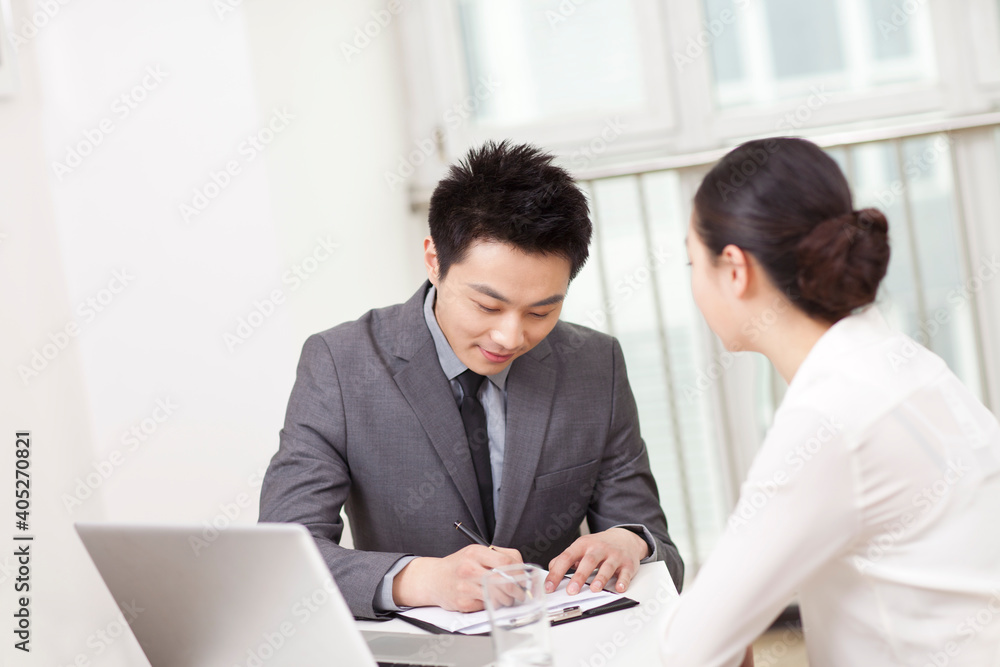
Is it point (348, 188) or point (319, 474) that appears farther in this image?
point (348, 188)

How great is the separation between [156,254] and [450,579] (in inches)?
40.6

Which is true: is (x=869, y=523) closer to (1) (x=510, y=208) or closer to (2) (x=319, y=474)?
(1) (x=510, y=208)

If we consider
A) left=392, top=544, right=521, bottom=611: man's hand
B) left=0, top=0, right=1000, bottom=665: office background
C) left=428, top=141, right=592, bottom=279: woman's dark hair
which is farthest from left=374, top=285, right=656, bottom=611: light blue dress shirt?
left=0, top=0, right=1000, bottom=665: office background

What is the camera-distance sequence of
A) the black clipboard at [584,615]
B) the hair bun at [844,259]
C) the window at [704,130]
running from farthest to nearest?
the window at [704,130] < the black clipboard at [584,615] < the hair bun at [844,259]

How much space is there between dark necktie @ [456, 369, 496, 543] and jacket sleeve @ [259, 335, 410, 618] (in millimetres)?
207

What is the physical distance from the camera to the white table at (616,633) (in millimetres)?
979

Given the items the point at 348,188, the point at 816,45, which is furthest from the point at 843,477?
the point at 816,45

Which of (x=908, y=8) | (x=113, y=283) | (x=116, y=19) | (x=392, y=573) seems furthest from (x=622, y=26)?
(x=392, y=573)

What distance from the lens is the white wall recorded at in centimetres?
148

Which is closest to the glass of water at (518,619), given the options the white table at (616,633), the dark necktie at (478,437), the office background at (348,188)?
the white table at (616,633)

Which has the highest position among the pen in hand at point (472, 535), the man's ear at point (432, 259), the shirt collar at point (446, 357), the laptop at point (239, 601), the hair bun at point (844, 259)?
the man's ear at point (432, 259)

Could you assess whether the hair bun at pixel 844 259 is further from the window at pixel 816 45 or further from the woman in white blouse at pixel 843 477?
the window at pixel 816 45

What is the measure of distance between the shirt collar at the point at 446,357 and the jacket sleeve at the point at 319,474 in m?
0.18

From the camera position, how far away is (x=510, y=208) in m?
1.31
